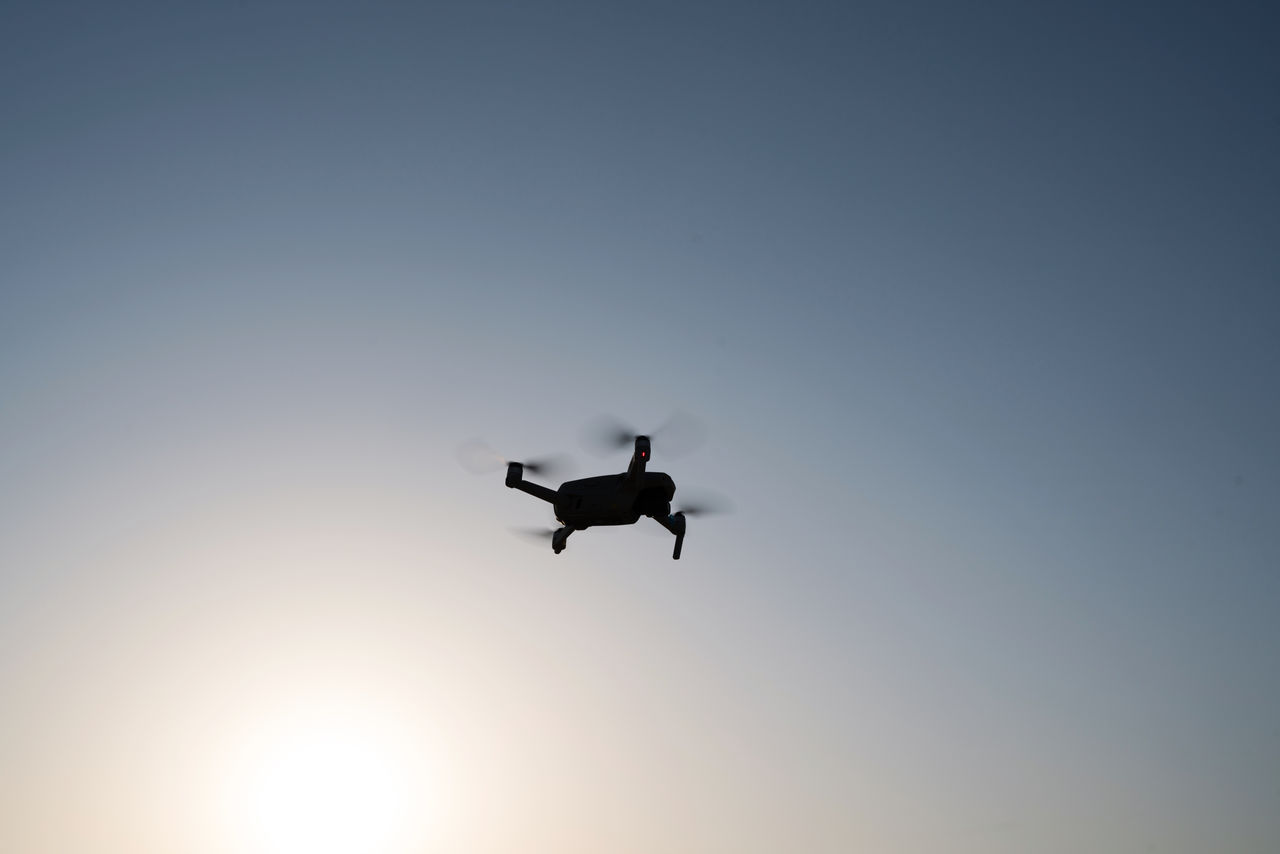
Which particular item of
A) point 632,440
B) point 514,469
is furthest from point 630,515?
point 514,469

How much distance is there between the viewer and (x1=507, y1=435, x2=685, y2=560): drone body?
60.5 meters

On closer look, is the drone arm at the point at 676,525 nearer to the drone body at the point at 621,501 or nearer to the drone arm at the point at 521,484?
the drone body at the point at 621,501

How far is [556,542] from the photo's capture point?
2525 inches

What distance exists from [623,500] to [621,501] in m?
0.16

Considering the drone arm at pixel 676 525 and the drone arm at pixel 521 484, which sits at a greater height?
the drone arm at pixel 521 484

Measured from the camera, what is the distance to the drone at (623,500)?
60.4 metres

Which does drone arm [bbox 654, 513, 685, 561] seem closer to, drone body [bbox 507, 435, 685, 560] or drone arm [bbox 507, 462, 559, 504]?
drone body [bbox 507, 435, 685, 560]

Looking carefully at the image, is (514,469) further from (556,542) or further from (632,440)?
(632,440)

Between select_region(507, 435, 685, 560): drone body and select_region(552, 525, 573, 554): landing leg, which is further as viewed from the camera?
Result: select_region(552, 525, 573, 554): landing leg

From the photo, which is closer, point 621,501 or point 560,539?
point 621,501

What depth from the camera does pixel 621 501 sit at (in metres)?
61.5

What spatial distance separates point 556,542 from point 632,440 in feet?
28.5

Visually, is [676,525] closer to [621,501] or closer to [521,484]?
[621,501]

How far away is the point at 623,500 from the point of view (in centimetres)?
6138
